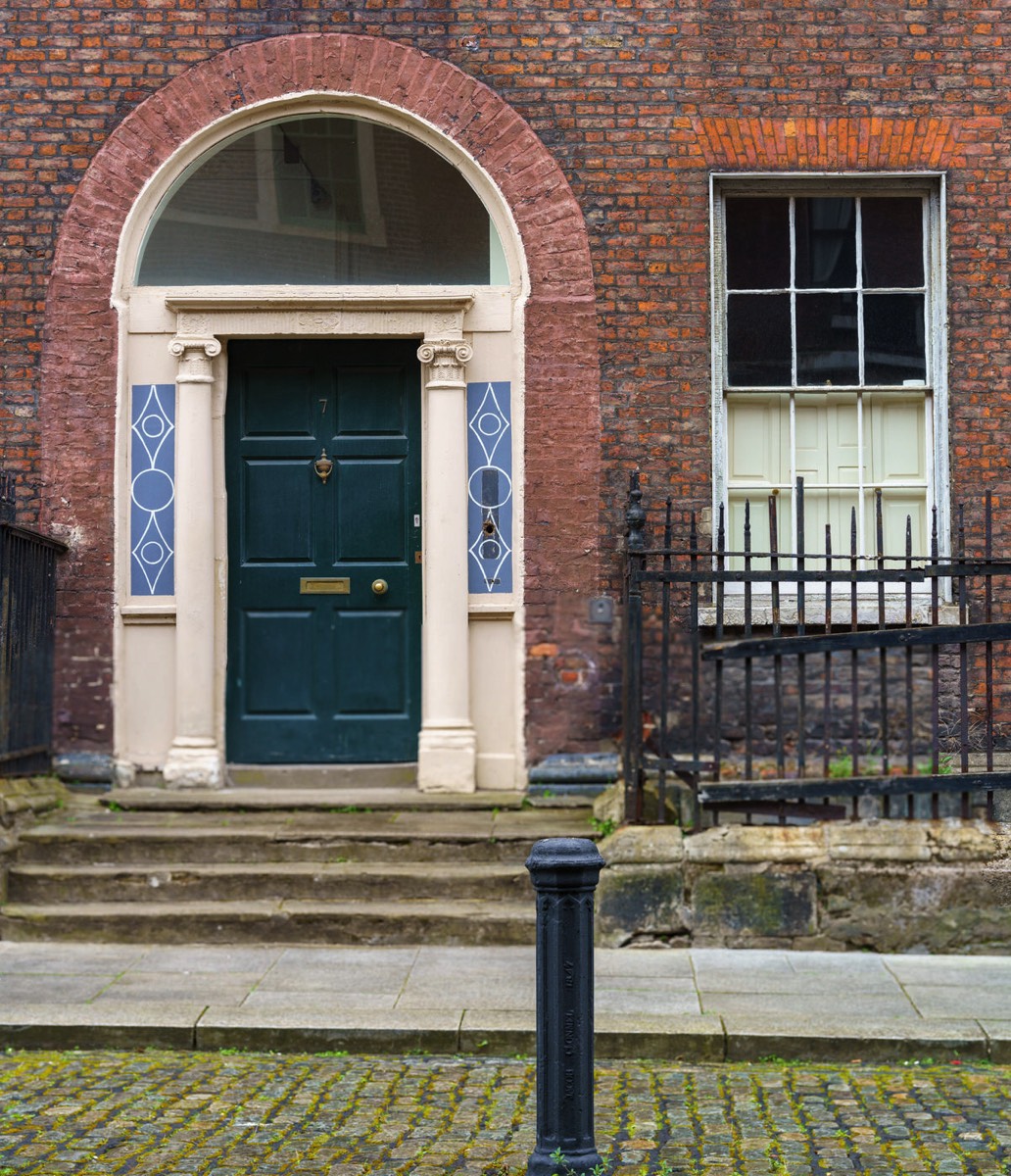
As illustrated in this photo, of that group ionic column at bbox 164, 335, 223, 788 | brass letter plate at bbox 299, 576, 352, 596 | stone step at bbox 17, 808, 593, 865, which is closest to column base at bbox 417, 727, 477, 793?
stone step at bbox 17, 808, 593, 865

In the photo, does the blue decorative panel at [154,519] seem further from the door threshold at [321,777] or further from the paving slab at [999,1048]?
the paving slab at [999,1048]

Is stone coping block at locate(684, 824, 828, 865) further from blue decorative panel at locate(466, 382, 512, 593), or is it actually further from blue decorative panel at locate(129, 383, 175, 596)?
blue decorative panel at locate(129, 383, 175, 596)

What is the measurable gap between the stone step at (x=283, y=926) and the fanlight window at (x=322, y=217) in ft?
12.6

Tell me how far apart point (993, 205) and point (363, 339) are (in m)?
3.88

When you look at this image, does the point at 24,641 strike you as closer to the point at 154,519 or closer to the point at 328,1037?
the point at 154,519

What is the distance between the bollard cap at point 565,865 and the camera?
408 centimetres

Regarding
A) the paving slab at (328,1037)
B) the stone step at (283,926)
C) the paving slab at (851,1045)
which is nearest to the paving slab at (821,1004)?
the paving slab at (851,1045)

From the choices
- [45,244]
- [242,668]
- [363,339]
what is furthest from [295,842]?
[45,244]

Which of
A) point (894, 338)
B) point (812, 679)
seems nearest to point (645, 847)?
point (812, 679)

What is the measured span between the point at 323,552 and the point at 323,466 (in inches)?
20.4

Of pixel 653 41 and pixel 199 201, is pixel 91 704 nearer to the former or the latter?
pixel 199 201

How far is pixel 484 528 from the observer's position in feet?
29.1

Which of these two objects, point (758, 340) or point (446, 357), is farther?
point (758, 340)

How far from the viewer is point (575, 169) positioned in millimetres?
8867
